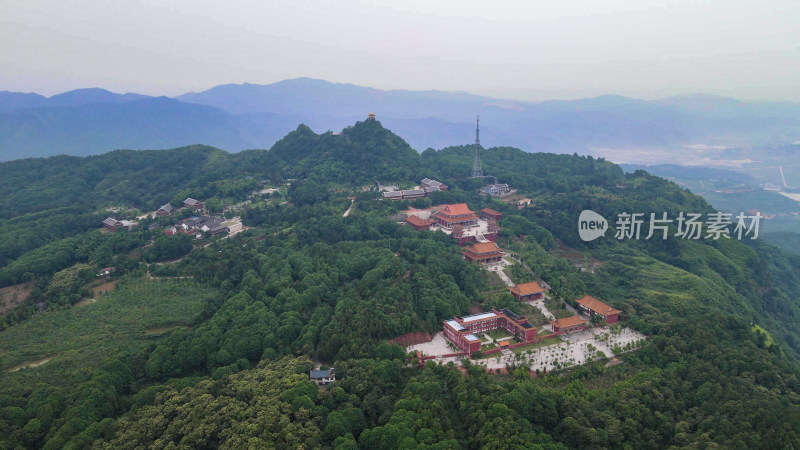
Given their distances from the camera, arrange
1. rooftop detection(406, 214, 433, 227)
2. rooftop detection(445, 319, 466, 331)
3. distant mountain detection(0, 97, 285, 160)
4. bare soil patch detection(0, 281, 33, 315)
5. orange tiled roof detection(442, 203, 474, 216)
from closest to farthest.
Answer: rooftop detection(445, 319, 466, 331) < bare soil patch detection(0, 281, 33, 315) < rooftop detection(406, 214, 433, 227) < orange tiled roof detection(442, 203, 474, 216) < distant mountain detection(0, 97, 285, 160)

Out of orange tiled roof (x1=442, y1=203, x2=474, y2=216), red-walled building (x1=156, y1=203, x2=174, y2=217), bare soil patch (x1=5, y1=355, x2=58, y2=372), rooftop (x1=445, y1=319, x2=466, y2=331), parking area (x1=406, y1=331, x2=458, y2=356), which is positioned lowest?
bare soil patch (x1=5, y1=355, x2=58, y2=372)

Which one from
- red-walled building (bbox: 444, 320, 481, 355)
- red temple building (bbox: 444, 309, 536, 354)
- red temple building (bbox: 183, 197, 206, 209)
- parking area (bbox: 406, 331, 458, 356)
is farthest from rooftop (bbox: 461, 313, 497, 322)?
red temple building (bbox: 183, 197, 206, 209)

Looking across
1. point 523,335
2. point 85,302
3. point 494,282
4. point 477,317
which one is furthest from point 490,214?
point 85,302

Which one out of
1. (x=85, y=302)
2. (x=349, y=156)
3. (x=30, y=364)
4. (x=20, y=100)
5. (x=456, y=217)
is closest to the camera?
(x=30, y=364)

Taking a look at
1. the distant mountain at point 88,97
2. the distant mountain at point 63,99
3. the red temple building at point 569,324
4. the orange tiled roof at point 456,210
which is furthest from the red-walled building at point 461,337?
the distant mountain at point 88,97

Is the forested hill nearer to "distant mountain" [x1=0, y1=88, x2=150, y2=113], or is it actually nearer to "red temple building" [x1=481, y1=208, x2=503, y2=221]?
"red temple building" [x1=481, y1=208, x2=503, y2=221]

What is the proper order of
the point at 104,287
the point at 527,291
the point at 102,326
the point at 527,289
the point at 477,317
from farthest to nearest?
the point at 104,287
the point at 527,289
the point at 527,291
the point at 102,326
the point at 477,317

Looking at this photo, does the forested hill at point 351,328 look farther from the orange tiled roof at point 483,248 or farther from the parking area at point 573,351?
the orange tiled roof at point 483,248

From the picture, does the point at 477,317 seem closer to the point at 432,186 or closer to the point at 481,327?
the point at 481,327
